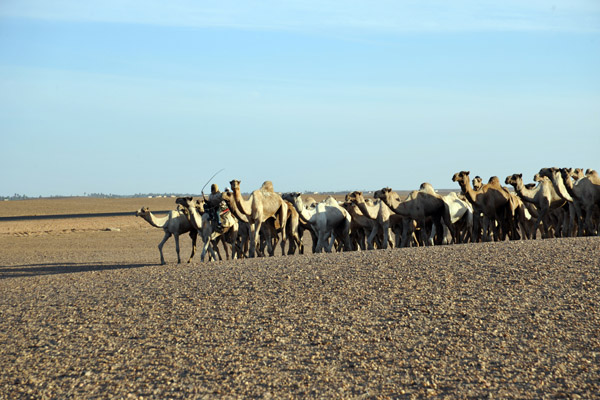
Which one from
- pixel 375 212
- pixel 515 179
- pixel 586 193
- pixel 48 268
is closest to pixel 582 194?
pixel 586 193

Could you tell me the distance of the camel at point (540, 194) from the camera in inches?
947

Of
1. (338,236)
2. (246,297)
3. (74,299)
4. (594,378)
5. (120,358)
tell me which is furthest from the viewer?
(338,236)

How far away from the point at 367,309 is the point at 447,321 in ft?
4.32

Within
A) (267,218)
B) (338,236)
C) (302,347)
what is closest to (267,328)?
(302,347)

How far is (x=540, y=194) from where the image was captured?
2416 centimetres

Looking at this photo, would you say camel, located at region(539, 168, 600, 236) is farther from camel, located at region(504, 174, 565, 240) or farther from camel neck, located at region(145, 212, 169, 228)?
camel neck, located at region(145, 212, 169, 228)

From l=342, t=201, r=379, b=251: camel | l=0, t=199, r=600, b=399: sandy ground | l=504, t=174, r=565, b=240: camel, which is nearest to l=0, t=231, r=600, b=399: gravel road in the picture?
l=0, t=199, r=600, b=399: sandy ground

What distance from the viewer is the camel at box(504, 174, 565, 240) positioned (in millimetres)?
24062

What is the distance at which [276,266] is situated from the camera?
51.2 feet

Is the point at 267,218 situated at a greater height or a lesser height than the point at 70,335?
greater

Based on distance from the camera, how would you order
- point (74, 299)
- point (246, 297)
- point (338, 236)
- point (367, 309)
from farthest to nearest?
point (338, 236)
point (74, 299)
point (246, 297)
point (367, 309)

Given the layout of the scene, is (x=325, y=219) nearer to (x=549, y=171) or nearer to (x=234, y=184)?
(x=234, y=184)

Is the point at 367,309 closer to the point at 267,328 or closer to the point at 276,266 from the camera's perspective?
the point at 267,328

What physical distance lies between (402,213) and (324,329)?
13.6m
